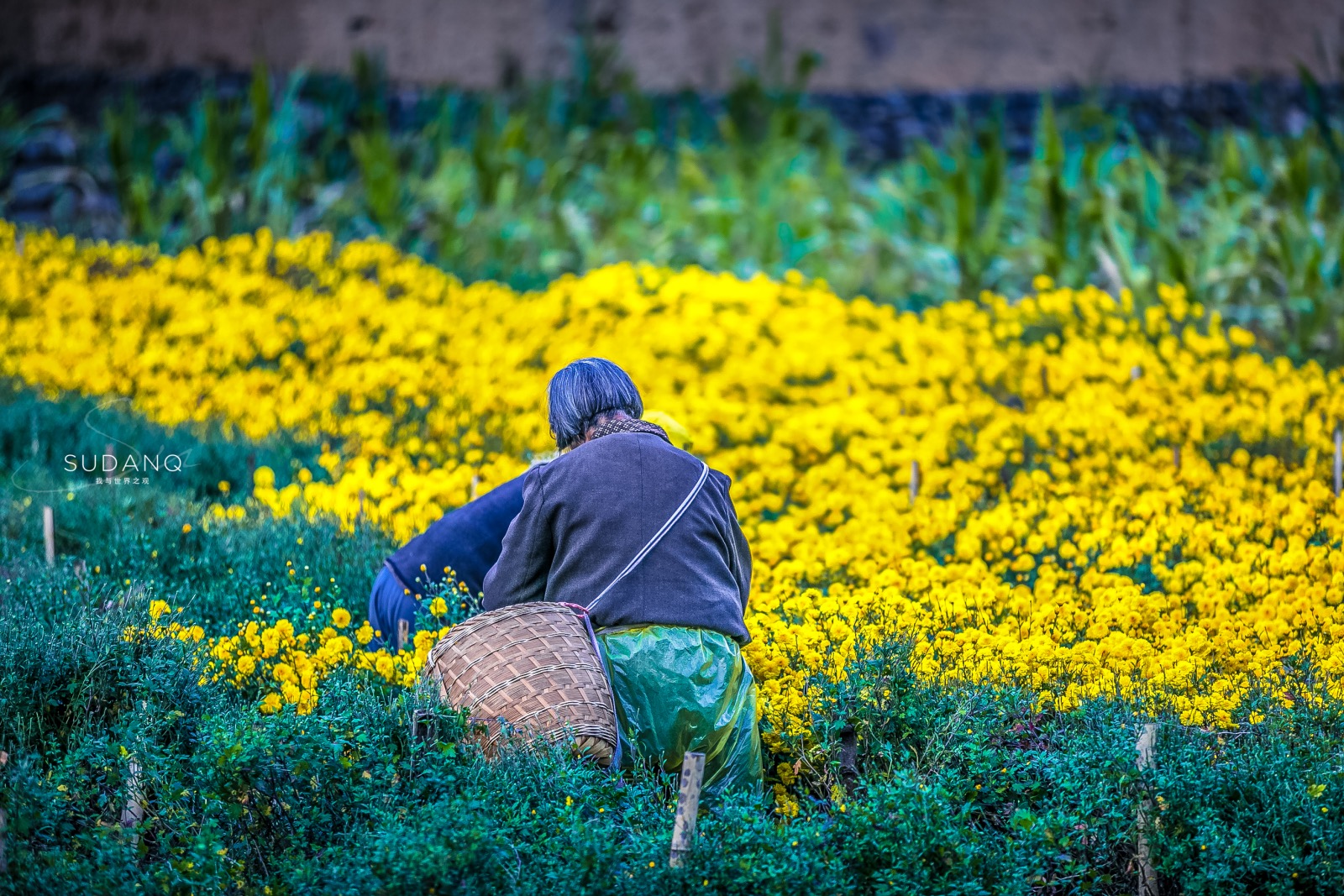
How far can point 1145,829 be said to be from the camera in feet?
11.2

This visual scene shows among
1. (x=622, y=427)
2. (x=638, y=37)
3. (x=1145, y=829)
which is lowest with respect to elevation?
(x=1145, y=829)

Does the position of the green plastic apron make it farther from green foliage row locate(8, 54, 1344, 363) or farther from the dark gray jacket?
green foliage row locate(8, 54, 1344, 363)

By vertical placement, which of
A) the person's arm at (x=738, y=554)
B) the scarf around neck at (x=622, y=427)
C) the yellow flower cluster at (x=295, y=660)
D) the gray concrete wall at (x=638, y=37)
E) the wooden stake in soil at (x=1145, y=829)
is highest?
the gray concrete wall at (x=638, y=37)

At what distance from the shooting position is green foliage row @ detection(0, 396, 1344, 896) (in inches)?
124

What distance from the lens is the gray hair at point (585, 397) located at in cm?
389

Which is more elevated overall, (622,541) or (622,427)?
(622,427)

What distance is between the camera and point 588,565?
3.66m

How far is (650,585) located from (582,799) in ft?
1.86

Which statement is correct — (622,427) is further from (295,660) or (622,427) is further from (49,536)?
(49,536)

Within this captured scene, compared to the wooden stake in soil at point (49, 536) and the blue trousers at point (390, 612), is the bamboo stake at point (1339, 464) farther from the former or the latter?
the wooden stake in soil at point (49, 536)

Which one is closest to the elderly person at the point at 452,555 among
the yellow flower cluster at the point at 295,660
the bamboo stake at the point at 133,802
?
the yellow flower cluster at the point at 295,660

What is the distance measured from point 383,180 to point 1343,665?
22.9 feet

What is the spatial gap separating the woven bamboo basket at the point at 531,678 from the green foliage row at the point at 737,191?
5.33m

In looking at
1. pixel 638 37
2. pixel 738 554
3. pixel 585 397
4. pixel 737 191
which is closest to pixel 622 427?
pixel 585 397
